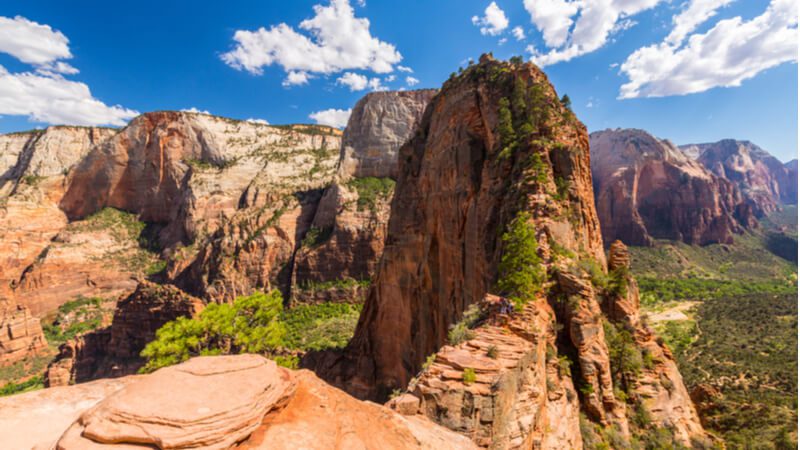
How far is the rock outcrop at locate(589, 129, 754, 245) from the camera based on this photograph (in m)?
117

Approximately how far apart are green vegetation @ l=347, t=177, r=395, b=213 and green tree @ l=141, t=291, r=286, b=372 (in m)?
48.5

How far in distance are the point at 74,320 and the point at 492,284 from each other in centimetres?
8714

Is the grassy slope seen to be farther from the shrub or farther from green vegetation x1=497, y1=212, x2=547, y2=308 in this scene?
the shrub

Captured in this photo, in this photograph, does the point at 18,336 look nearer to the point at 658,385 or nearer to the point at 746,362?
the point at 658,385

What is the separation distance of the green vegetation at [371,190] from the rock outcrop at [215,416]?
64720 mm

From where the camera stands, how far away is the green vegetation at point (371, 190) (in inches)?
2842

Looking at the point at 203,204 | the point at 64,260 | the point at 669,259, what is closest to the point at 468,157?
the point at 203,204

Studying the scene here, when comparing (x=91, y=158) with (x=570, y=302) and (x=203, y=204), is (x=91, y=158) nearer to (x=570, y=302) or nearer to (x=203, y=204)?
(x=203, y=204)

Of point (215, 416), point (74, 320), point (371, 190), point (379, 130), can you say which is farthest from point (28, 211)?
point (215, 416)

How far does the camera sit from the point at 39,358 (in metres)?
51.5

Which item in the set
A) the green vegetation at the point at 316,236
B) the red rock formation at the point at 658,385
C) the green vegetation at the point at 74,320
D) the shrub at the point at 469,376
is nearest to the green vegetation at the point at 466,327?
the shrub at the point at 469,376

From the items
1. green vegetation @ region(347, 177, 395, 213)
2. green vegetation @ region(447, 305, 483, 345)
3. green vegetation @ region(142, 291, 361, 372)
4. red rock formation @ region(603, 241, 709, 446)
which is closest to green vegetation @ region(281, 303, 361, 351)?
green vegetation @ region(347, 177, 395, 213)

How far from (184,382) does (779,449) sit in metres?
31.7

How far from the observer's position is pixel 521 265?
15.4 metres
